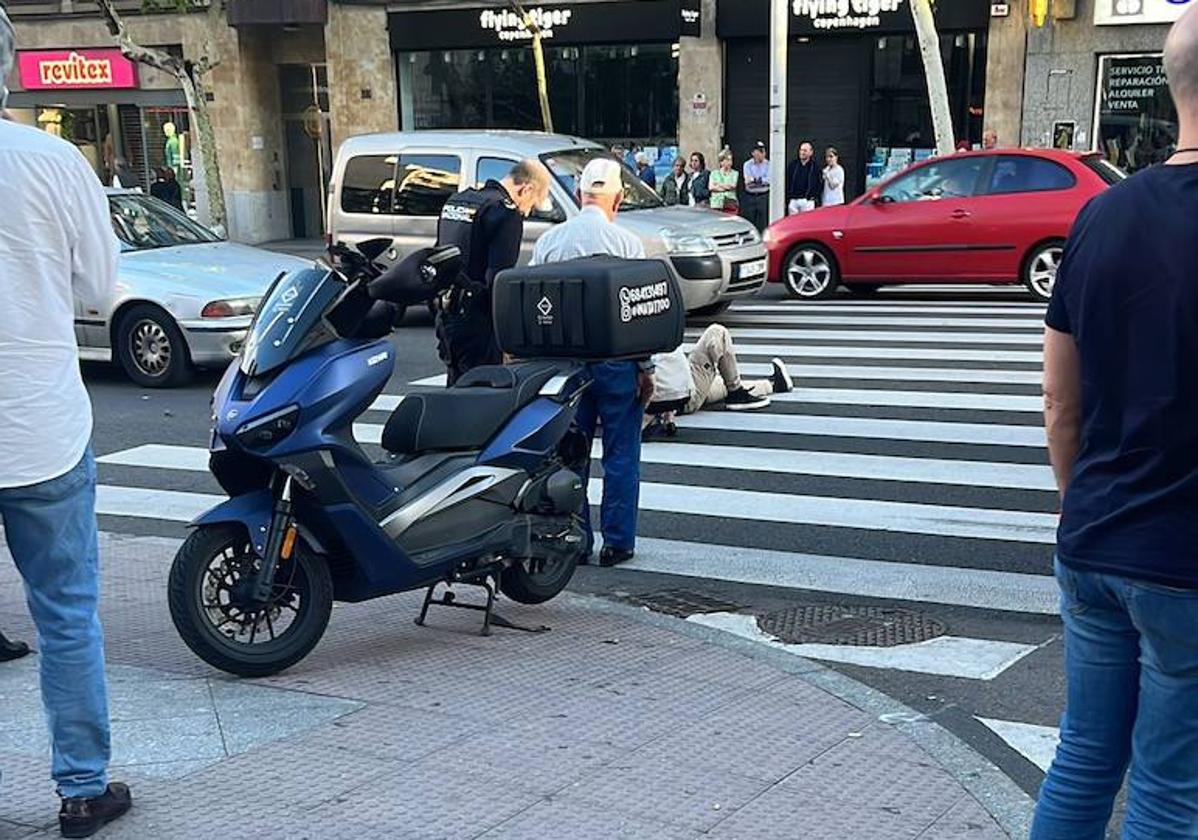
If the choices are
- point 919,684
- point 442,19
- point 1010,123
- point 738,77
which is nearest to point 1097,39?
point 1010,123

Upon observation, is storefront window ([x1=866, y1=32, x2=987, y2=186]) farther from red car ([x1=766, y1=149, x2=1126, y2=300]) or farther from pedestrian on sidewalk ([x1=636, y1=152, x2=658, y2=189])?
red car ([x1=766, y1=149, x2=1126, y2=300])

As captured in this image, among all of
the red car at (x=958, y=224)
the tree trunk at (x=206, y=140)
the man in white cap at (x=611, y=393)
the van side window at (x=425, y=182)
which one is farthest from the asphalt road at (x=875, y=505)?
the tree trunk at (x=206, y=140)

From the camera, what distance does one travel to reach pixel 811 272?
15.9 m

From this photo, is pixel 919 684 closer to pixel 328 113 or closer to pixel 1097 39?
pixel 1097 39

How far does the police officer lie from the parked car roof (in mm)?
Answer: 5858

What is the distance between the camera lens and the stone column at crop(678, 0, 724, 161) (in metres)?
24.3

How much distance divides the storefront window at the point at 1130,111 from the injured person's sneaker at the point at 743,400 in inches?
561

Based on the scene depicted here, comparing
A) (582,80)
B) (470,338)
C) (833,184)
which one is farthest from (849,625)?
(582,80)

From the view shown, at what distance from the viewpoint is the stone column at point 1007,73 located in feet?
72.5

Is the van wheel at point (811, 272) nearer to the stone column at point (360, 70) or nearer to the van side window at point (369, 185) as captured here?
the van side window at point (369, 185)

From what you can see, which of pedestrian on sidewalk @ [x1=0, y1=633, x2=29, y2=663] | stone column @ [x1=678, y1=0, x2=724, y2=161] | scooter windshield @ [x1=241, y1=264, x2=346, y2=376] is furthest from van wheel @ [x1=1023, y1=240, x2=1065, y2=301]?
pedestrian on sidewalk @ [x1=0, y1=633, x2=29, y2=663]

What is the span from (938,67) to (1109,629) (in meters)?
17.9

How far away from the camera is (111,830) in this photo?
3.42m

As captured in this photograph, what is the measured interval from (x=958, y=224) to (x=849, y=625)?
1001cm
